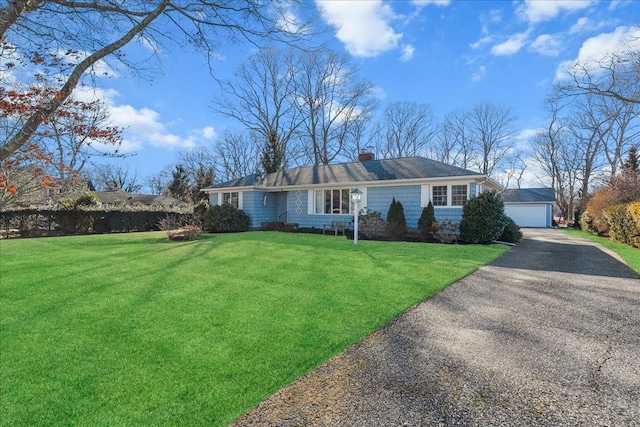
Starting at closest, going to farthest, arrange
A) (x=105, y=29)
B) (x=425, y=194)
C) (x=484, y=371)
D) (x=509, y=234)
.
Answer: (x=484, y=371) → (x=105, y=29) → (x=509, y=234) → (x=425, y=194)

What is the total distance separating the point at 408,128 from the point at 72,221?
102 ft

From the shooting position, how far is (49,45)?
5.00m

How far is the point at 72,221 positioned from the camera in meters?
18.0

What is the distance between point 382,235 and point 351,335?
10.8m

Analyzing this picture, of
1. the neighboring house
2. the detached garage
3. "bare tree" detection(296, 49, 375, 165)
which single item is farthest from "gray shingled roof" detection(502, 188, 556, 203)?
the neighboring house

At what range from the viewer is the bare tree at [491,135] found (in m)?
35.7

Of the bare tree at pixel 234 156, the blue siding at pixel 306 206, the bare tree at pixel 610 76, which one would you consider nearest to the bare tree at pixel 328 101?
the bare tree at pixel 234 156

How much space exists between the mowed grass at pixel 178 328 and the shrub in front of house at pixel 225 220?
9.53 meters

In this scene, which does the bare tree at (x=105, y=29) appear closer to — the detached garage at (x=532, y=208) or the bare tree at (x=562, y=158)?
the detached garage at (x=532, y=208)

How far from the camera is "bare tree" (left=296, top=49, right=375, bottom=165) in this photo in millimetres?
29344

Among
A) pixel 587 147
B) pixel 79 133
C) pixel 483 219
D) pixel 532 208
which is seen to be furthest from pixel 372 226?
pixel 587 147

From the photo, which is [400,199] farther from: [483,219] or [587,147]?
[587,147]

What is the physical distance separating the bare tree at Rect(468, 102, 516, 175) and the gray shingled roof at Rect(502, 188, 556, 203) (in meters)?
5.44

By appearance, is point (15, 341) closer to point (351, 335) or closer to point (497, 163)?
point (351, 335)
